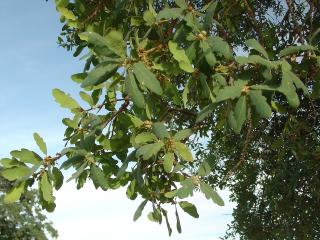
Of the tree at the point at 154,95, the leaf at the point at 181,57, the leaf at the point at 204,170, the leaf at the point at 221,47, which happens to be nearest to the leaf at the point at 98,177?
the tree at the point at 154,95

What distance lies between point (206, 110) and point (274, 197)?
886 centimetres

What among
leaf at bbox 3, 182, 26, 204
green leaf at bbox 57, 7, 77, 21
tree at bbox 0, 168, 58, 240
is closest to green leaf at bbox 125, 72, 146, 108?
leaf at bbox 3, 182, 26, 204

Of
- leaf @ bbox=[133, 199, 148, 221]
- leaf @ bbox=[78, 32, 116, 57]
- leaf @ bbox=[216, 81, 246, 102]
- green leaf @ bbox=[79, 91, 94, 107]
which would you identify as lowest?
leaf @ bbox=[133, 199, 148, 221]

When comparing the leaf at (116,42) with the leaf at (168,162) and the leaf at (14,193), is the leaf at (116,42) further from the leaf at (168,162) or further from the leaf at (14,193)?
the leaf at (14,193)

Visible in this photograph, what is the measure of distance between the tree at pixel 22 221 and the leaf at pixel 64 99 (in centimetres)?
3750

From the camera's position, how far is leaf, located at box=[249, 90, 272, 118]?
2662mm

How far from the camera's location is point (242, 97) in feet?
9.09

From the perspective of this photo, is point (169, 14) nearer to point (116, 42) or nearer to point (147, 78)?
point (116, 42)

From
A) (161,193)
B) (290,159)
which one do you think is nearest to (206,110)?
(161,193)

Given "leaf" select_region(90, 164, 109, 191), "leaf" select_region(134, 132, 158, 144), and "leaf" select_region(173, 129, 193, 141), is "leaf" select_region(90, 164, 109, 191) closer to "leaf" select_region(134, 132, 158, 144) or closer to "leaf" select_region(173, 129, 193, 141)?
"leaf" select_region(134, 132, 158, 144)

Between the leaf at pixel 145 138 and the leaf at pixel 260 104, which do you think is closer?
the leaf at pixel 260 104

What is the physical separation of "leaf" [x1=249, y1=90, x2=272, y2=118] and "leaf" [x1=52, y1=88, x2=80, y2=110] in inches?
61.4

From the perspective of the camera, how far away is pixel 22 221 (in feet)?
130

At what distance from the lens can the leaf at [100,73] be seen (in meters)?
2.71
